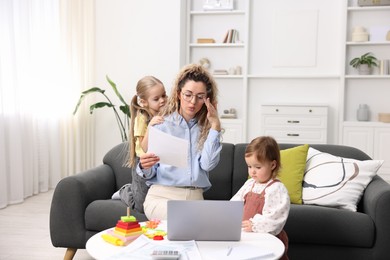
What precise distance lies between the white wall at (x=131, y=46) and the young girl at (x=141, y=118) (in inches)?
130

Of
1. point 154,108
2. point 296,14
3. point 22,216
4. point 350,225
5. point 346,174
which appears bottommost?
point 22,216

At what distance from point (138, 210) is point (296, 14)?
4.32 metres

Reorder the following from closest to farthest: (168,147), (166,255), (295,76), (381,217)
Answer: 1. (166,255)
2. (168,147)
3. (381,217)
4. (295,76)

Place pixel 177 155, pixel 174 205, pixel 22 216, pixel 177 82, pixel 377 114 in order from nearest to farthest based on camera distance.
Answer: pixel 174 205 → pixel 177 155 → pixel 177 82 → pixel 22 216 → pixel 377 114

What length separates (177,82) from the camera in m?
2.40

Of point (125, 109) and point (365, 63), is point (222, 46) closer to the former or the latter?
point (125, 109)

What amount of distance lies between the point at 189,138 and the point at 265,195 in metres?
0.54

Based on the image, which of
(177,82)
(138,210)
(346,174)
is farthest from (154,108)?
(346,174)

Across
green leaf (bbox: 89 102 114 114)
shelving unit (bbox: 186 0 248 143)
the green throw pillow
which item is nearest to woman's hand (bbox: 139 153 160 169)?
the green throw pillow

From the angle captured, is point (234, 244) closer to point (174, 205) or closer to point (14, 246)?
point (174, 205)

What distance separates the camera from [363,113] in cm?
594

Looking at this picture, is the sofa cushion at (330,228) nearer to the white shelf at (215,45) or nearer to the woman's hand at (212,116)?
the woman's hand at (212,116)

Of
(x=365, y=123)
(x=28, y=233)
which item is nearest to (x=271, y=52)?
(x=365, y=123)

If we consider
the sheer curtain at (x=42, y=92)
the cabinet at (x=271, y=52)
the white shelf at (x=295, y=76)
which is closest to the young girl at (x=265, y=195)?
the sheer curtain at (x=42, y=92)
